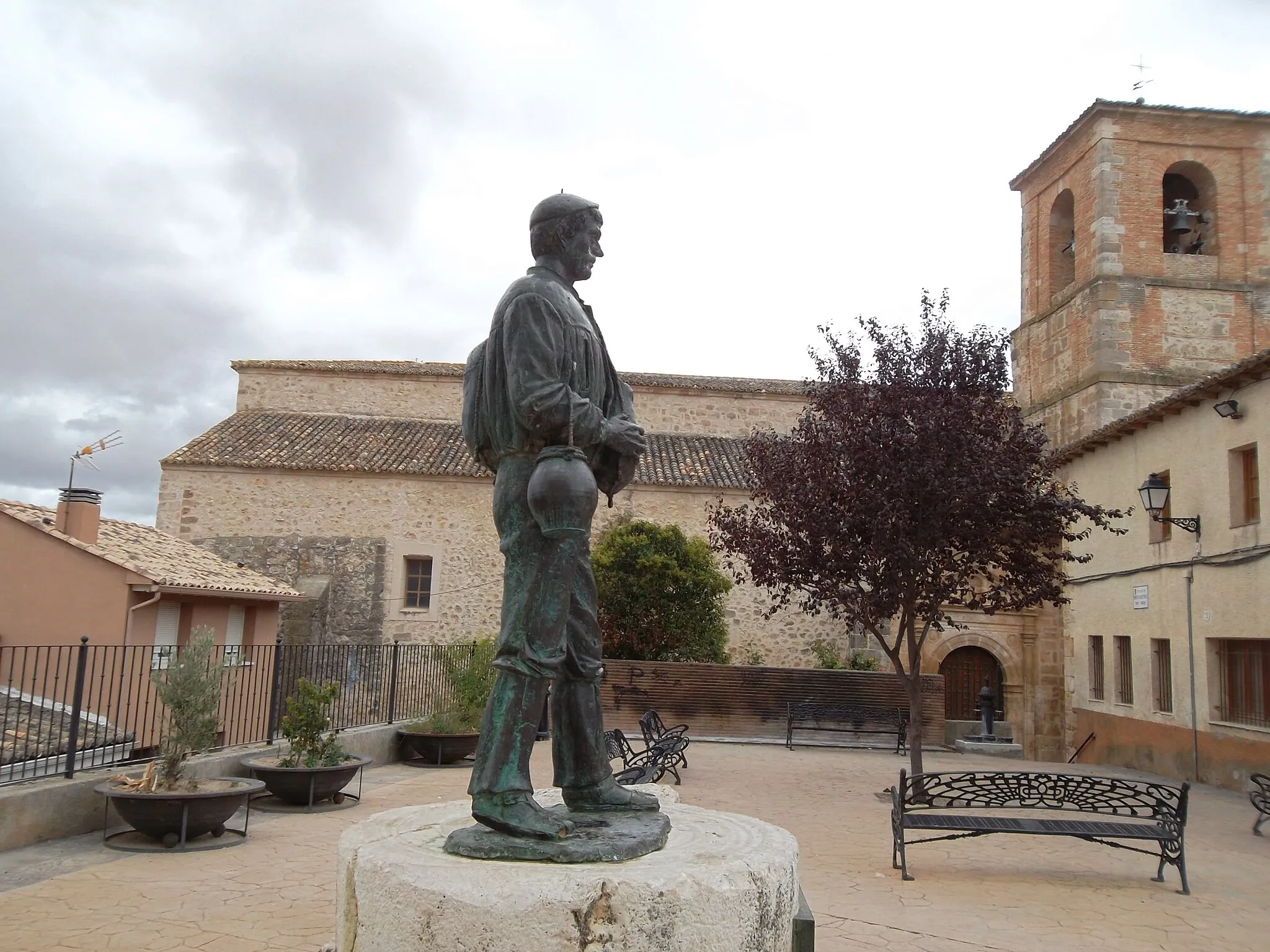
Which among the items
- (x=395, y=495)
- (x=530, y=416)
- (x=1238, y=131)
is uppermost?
(x=1238, y=131)

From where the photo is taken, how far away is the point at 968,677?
19859 millimetres

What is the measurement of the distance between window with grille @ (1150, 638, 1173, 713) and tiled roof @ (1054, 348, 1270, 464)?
3.26 m

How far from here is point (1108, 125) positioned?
780 inches

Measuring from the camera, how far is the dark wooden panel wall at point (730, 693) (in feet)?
53.0

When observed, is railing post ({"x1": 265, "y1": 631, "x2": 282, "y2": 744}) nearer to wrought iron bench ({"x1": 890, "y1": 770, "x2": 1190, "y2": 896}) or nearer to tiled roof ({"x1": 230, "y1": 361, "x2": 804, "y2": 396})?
wrought iron bench ({"x1": 890, "y1": 770, "x2": 1190, "y2": 896})

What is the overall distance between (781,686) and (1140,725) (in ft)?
18.1

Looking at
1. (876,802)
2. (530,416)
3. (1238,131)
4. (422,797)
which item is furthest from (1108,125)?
(530,416)

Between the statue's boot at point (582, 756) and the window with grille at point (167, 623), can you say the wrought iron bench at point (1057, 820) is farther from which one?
the window with grille at point (167, 623)

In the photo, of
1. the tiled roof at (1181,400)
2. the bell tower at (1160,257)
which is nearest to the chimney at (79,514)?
the tiled roof at (1181,400)

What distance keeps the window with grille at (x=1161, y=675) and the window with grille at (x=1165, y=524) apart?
59.7 inches

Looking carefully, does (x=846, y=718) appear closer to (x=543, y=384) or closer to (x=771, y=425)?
(x=771, y=425)

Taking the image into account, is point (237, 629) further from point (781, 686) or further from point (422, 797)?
point (781, 686)

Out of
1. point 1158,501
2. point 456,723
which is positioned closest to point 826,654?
point 1158,501

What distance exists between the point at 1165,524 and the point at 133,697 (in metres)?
14.8
